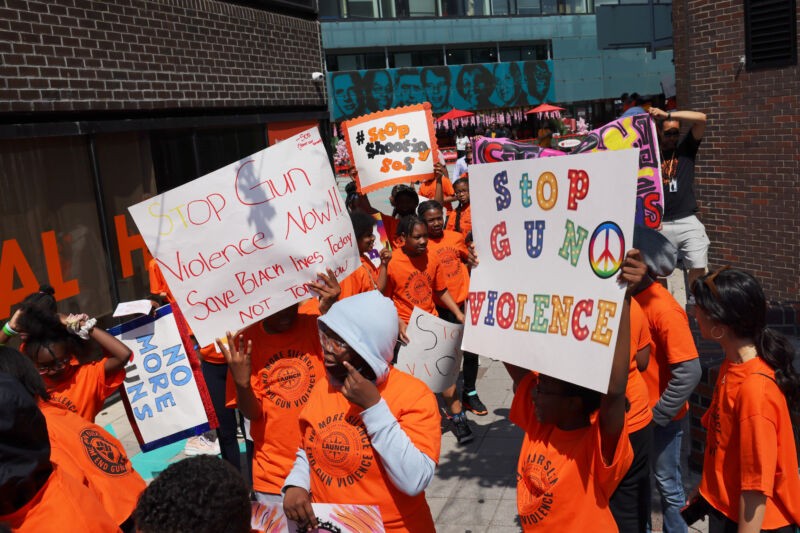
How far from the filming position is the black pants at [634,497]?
9.85 feet

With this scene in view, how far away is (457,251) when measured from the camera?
6859mm

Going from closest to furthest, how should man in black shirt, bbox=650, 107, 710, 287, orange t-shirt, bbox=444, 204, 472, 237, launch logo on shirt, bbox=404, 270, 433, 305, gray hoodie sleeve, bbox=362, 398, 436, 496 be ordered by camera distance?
1. gray hoodie sleeve, bbox=362, 398, 436, 496
2. launch logo on shirt, bbox=404, 270, 433, 305
3. man in black shirt, bbox=650, 107, 710, 287
4. orange t-shirt, bbox=444, 204, 472, 237

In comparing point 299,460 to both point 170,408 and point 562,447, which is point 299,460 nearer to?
point 562,447

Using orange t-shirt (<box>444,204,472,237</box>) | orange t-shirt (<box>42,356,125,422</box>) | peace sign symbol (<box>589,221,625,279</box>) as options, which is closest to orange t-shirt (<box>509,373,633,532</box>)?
peace sign symbol (<box>589,221,625,279</box>)

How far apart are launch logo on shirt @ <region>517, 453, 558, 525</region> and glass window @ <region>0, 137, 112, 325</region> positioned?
589 cm

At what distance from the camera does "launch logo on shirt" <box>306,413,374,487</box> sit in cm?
268

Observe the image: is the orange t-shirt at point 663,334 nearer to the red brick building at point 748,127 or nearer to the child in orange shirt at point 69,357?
the child in orange shirt at point 69,357

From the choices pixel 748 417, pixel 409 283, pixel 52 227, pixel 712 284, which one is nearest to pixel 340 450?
pixel 748 417

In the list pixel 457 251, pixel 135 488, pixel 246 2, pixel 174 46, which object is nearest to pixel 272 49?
pixel 246 2

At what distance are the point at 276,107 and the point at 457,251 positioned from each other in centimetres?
543

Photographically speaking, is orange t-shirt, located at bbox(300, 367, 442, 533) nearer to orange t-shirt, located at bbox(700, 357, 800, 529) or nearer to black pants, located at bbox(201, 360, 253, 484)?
orange t-shirt, located at bbox(700, 357, 800, 529)

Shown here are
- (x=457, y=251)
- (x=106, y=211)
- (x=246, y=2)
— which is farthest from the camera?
(x=246, y=2)

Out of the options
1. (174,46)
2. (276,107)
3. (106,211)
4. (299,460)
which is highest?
(174,46)

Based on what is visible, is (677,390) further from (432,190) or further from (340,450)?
(432,190)
